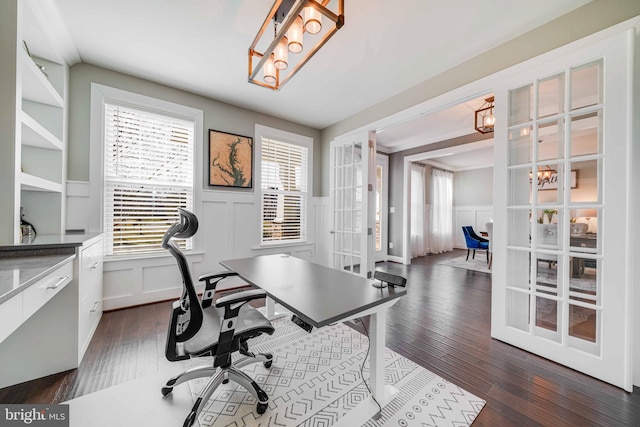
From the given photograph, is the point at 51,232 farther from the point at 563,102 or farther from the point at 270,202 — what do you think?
the point at 563,102

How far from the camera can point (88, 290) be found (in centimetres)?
199

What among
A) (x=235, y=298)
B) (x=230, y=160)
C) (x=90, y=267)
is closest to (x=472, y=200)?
(x=230, y=160)

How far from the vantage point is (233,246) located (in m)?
3.49

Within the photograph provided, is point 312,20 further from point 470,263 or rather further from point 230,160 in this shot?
point 470,263

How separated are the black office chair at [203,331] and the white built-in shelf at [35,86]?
166cm

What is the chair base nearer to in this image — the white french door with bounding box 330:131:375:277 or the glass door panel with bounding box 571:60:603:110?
the white french door with bounding box 330:131:375:277

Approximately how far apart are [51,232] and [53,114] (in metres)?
1.12

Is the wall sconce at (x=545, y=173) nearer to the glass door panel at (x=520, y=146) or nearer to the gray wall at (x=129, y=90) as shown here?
the glass door panel at (x=520, y=146)

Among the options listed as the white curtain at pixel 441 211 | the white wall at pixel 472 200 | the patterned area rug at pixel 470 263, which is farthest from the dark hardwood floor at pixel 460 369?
the white wall at pixel 472 200

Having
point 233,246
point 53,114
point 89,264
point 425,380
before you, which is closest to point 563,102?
point 425,380

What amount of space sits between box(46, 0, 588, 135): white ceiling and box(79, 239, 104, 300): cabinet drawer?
6.07 ft

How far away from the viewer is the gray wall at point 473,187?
23.5 ft

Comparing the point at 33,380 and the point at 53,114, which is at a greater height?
the point at 53,114

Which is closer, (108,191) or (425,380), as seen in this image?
(425,380)
